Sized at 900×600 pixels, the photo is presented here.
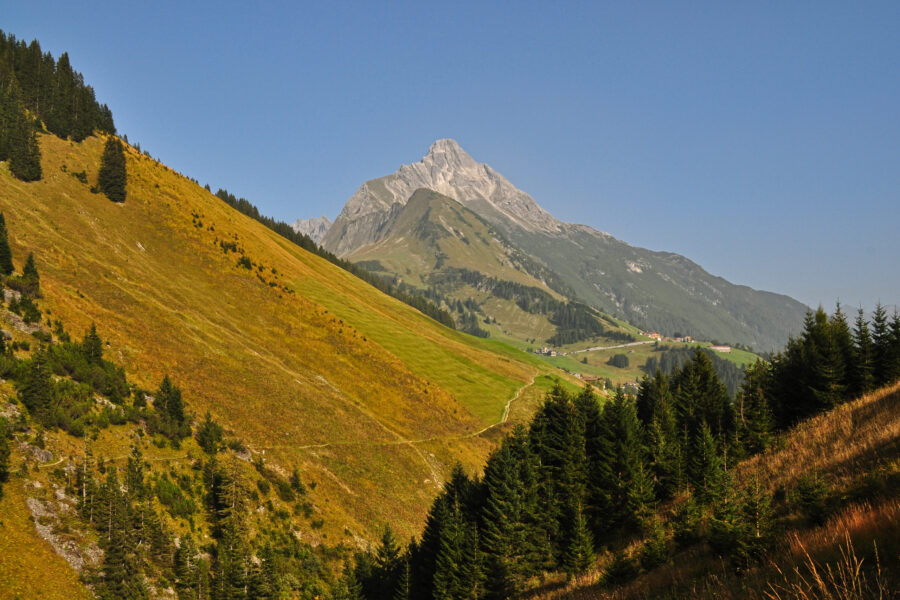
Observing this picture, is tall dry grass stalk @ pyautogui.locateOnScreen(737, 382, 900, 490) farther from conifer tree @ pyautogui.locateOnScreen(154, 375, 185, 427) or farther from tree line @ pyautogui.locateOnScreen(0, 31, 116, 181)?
tree line @ pyautogui.locateOnScreen(0, 31, 116, 181)

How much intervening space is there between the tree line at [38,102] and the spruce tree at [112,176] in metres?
11.3

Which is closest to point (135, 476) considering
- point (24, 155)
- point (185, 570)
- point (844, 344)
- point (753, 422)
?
point (185, 570)

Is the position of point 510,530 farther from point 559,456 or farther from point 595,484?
point 595,484

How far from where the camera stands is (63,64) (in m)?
132

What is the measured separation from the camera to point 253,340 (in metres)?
87.8

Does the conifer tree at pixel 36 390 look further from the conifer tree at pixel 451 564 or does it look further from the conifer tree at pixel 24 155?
the conifer tree at pixel 24 155

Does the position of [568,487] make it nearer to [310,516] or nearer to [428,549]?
[428,549]

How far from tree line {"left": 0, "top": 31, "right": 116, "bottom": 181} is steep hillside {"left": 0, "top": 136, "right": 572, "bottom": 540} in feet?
17.1

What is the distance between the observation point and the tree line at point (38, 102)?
310 feet

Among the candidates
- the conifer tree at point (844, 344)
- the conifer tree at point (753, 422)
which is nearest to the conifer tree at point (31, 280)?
the conifer tree at point (753, 422)

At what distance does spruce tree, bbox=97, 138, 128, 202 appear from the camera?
103m

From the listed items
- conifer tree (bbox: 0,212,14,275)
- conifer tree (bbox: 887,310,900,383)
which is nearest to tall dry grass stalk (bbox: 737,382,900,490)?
conifer tree (bbox: 887,310,900,383)

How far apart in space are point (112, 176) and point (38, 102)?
36733 millimetres

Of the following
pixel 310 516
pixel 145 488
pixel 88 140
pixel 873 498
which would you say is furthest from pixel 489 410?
pixel 88 140
